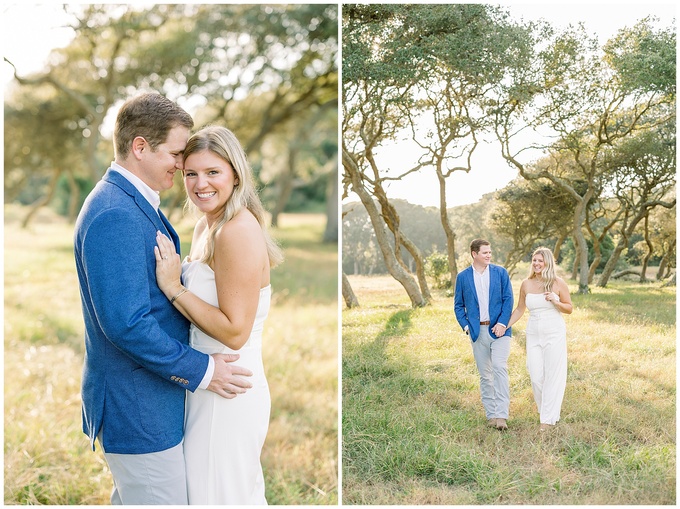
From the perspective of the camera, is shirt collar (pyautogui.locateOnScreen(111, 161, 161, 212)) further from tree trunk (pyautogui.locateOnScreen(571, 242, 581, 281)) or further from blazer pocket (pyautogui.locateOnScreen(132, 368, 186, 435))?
tree trunk (pyautogui.locateOnScreen(571, 242, 581, 281))

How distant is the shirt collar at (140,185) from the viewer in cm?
189

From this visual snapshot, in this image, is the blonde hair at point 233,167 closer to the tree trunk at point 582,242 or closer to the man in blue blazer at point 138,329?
the man in blue blazer at point 138,329

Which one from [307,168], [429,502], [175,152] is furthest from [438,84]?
[307,168]

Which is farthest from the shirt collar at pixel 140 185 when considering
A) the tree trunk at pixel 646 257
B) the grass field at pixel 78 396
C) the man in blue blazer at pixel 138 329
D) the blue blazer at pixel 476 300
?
the tree trunk at pixel 646 257

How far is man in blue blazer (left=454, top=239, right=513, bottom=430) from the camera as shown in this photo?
293 cm

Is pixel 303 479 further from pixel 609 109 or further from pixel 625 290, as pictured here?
pixel 609 109

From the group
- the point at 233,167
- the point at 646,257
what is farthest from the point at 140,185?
the point at 646,257

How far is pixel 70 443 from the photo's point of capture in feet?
11.6

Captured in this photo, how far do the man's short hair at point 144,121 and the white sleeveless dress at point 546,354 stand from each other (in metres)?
1.89

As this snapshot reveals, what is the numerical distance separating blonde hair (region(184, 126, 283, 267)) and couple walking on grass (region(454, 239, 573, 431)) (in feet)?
4.49

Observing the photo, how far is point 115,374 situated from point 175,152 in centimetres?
73

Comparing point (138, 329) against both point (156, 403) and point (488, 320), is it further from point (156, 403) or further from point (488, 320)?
point (488, 320)

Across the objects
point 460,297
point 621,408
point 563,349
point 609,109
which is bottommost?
point 621,408

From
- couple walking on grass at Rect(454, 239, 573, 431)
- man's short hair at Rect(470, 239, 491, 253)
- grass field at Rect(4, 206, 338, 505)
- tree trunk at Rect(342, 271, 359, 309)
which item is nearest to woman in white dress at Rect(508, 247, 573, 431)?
couple walking on grass at Rect(454, 239, 573, 431)
